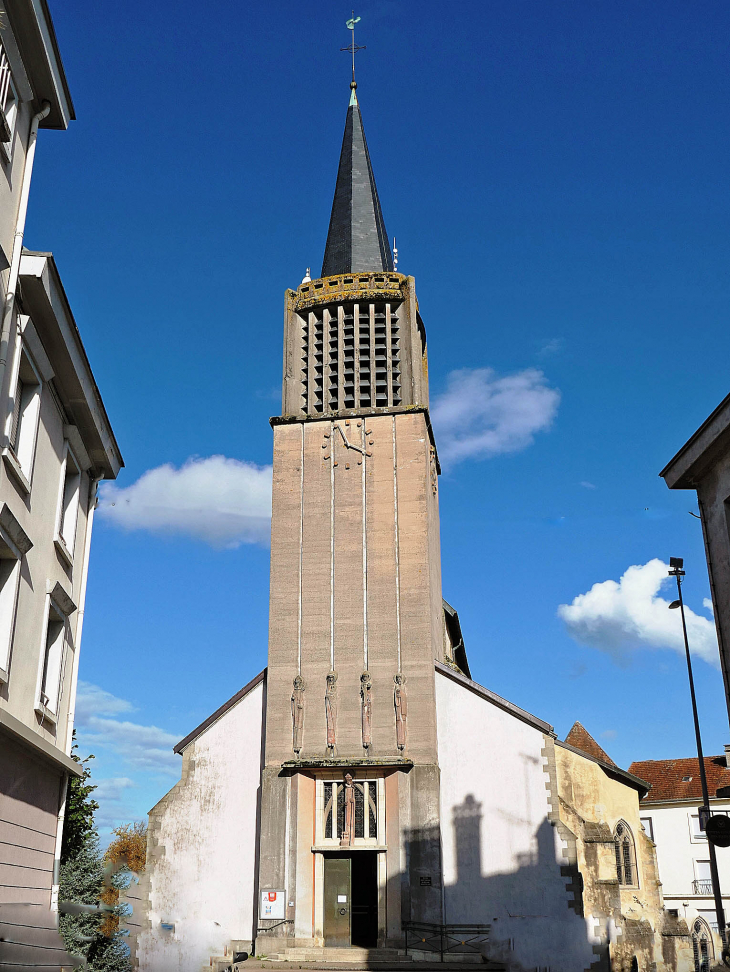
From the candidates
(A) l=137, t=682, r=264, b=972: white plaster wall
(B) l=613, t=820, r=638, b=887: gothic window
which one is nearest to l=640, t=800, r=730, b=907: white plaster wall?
(B) l=613, t=820, r=638, b=887: gothic window

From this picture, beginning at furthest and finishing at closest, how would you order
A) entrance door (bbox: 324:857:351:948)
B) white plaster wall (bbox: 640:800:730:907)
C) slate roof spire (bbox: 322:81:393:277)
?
white plaster wall (bbox: 640:800:730:907) → slate roof spire (bbox: 322:81:393:277) → entrance door (bbox: 324:857:351:948)

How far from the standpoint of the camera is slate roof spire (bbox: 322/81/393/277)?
35.5 m

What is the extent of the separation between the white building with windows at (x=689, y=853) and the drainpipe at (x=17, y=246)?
161ft

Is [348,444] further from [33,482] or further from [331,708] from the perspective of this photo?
[33,482]

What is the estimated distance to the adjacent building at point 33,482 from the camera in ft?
35.8

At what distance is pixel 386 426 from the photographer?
3019 centimetres

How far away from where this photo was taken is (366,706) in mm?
26703

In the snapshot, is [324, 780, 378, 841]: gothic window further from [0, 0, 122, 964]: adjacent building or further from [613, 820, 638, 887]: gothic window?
[0, 0, 122, 964]: adjacent building

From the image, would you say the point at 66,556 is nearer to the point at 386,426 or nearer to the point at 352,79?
the point at 386,426

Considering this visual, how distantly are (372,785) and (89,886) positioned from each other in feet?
27.6

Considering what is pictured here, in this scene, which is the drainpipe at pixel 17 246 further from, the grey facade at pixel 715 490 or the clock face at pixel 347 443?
the clock face at pixel 347 443

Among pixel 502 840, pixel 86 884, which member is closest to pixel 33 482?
pixel 86 884

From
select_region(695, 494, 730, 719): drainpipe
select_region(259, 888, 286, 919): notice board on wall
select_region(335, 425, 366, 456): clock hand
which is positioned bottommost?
select_region(259, 888, 286, 919): notice board on wall

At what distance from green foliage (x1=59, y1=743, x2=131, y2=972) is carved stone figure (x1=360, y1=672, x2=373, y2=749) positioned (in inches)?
296
